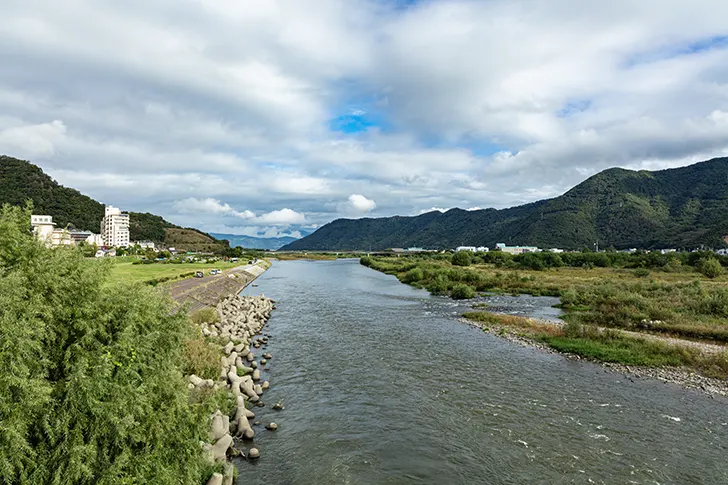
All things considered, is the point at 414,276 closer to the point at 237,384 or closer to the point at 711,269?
the point at 711,269

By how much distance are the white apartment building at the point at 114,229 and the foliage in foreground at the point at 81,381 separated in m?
179

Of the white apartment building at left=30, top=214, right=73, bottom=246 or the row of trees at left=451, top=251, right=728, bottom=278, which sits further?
the row of trees at left=451, top=251, right=728, bottom=278

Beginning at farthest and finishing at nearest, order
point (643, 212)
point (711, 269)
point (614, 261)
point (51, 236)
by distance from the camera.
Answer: point (643, 212)
point (614, 261)
point (711, 269)
point (51, 236)

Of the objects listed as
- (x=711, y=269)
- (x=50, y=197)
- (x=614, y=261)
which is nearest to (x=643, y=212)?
(x=614, y=261)

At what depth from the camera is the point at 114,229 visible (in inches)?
6521

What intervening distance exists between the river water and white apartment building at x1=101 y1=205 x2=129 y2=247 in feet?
562

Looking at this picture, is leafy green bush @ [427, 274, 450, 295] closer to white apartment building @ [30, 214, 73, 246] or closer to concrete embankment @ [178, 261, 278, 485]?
concrete embankment @ [178, 261, 278, 485]

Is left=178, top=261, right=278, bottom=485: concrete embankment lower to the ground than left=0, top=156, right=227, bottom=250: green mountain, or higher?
lower

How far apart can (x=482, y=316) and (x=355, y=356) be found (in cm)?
1678

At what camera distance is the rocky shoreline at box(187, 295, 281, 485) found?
12055mm

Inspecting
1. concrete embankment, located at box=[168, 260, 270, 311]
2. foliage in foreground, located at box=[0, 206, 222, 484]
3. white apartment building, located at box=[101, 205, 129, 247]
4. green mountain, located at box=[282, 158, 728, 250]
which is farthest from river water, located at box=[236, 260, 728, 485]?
white apartment building, located at box=[101, 205, 129, 247]

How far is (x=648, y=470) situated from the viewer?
38.2ft

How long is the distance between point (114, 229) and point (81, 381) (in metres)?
189

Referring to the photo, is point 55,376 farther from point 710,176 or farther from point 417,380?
point 710,176
